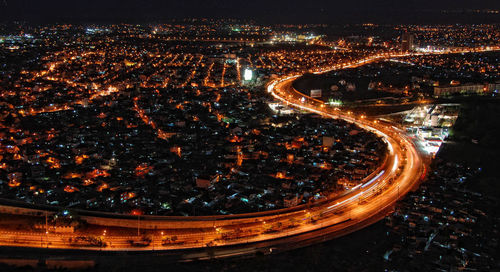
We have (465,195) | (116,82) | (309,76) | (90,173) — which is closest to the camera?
(465,195)

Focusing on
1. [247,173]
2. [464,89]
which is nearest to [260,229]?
[247,173]

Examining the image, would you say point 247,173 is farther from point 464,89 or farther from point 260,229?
point 464,89

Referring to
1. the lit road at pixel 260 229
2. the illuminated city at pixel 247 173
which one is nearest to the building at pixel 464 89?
the illuminated city at pixel 247 173

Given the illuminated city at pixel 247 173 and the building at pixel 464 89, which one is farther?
the building at pixel 464 89

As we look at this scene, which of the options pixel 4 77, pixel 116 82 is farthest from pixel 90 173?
pixel 4 77

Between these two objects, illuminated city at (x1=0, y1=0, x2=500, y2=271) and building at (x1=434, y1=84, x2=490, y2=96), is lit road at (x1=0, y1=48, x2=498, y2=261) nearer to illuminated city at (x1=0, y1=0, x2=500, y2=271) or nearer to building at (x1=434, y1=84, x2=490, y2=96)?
illuminated city at (x1=0, y1=0, x2=500, y2=271)

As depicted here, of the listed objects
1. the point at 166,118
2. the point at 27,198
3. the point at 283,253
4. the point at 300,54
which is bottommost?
the point at 283,253

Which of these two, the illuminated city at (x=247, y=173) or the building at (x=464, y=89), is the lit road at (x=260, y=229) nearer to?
the illuminated city at (x=247, y=173)

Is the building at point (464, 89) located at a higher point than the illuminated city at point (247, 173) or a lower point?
higher

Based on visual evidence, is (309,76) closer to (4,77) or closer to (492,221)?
(4,77)
